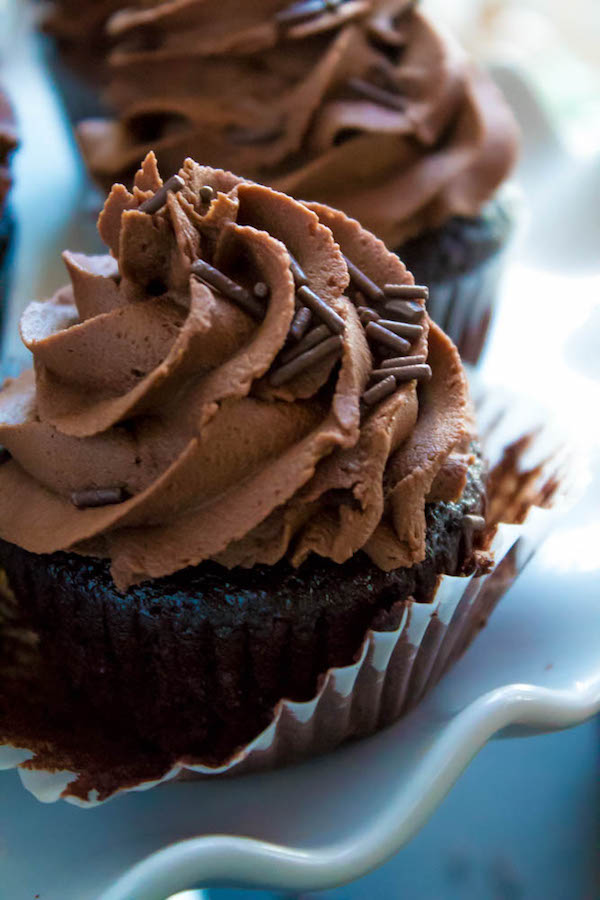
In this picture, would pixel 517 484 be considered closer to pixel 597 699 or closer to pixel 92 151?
pixel 597 699

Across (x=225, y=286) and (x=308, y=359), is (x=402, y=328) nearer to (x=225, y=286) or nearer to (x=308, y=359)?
(x=308, y=359)

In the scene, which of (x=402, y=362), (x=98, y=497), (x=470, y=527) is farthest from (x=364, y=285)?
(x=98, y=497)

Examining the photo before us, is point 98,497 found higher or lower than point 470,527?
higher

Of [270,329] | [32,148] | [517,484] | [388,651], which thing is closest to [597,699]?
[388,651]

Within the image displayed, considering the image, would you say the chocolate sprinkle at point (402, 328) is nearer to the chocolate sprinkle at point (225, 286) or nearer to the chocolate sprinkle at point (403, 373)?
the chocolate sprinkle at point (403, 373)

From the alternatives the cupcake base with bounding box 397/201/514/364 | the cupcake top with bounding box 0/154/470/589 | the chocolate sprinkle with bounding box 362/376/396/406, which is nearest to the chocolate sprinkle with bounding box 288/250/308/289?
the cupcake top with bounding box 0/154/470/589

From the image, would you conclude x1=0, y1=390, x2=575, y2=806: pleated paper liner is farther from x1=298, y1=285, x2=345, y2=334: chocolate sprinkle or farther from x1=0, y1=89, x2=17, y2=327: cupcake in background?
x1=0, y1=89, x2=17, y2=327: cupcake in background

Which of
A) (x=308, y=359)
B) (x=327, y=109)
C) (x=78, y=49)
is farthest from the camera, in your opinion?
(x=78, y=49)
